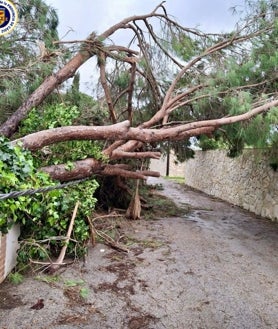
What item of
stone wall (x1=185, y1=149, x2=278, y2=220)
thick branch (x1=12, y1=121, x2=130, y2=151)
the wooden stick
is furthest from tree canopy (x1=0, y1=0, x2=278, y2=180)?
stone wall (x1=185, y1=149, x2=278, y2=220)

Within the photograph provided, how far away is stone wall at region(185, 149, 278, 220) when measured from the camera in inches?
304

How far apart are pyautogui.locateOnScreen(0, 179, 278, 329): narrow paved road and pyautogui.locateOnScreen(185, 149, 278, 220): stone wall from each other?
2.41 meters

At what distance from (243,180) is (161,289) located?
6615 mm

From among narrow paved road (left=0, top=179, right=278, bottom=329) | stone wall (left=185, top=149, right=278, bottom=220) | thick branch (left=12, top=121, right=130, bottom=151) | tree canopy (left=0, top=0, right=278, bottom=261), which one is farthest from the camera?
stone wall (left=185, top=149, right=278, bottom=220)

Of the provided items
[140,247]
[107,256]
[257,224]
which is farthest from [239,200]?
[107,256]

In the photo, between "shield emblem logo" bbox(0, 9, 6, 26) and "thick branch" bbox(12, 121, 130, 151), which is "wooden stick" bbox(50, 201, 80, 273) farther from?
"shield emblem logo" bbox(0, 9, 6, 26)

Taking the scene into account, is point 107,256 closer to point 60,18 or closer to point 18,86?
point 18,86

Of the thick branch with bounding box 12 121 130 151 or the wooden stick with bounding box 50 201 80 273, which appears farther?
the thick branch with bounding box 12 121 130 151

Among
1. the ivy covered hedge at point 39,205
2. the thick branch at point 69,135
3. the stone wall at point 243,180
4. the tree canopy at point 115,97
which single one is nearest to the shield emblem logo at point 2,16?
the tree canopy at point 115,97

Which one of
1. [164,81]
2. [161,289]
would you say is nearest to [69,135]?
[161,289]

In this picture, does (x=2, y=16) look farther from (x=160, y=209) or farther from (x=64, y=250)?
(x=160, y=209)

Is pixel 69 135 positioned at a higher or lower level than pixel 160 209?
higher

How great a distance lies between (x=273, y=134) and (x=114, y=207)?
3.69 metres

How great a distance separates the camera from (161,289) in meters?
3.41
